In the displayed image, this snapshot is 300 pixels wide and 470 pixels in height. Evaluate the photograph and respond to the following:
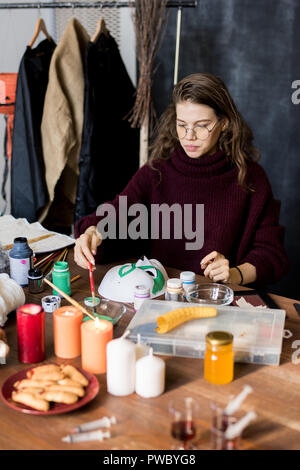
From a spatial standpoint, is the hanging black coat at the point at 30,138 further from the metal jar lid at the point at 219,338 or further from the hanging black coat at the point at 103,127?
the metal jar lid at the point at 219,338

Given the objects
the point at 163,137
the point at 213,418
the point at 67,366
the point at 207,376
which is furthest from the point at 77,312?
the point at 163,137

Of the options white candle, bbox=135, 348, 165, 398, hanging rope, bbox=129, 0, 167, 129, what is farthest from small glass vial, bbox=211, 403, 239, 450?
hanging rope, bbox=129, 0, 167, 129

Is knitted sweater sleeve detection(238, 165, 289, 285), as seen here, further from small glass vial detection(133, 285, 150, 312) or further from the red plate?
the red plate

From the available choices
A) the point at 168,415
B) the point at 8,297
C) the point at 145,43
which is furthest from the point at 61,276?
the point at 145,43

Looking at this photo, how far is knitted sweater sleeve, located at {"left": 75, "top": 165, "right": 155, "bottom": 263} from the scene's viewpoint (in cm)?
203

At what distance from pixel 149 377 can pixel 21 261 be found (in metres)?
0.76

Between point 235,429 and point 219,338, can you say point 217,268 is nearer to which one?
point 219,338

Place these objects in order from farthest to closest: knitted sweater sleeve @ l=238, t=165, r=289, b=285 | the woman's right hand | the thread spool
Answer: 1. knitted sweater sleeve @ l=238, t=165, r=289, b=285
2. the woman's right hand
3. the thread spool

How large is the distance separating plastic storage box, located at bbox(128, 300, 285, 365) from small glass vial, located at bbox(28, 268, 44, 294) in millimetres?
436

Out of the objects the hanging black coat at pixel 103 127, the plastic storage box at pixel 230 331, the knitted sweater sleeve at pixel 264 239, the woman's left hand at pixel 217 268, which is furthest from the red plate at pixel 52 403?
the hanging black coat at pixel 103 127

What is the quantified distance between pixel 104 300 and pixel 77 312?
9.6 inches

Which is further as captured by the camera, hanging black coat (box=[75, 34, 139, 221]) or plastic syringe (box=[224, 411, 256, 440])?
hanging black coat (box=[75, 34, 139, 221])

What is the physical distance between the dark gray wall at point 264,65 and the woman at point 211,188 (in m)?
0.95
